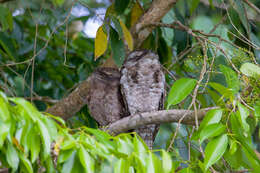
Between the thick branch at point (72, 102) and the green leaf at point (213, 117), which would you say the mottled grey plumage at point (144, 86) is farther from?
the green leaf at point (213, 117)

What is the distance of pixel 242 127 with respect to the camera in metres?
1.25

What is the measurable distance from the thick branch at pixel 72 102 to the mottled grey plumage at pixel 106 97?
Result: 0.05 meters

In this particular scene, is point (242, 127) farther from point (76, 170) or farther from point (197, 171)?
point (76, 170)

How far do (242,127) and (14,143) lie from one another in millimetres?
803

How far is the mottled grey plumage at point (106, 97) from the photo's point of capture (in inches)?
96.3

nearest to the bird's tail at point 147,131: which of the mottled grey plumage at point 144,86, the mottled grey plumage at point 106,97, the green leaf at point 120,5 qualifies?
the mottled grey plumage at point 144,86

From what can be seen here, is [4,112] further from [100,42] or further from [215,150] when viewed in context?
[100,42]

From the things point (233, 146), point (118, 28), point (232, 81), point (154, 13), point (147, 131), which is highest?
point (154, 13)

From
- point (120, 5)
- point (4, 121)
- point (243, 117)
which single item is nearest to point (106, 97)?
point (120, 5)

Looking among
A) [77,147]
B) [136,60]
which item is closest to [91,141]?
[77,147]

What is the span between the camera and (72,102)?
236 cm

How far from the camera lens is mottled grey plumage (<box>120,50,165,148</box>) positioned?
2322 millimetres

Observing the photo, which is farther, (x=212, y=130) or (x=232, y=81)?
(x=232, y=81)

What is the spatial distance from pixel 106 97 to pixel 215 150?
1.35 m
